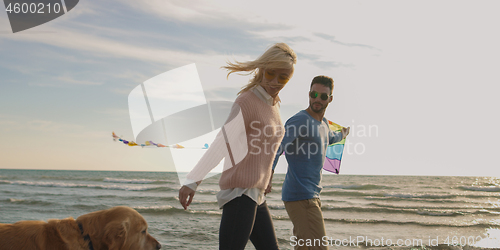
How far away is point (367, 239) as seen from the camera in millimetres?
9172

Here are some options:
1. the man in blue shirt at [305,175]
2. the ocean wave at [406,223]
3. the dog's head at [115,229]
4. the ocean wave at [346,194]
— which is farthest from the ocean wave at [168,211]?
the dog's head at [115,229]

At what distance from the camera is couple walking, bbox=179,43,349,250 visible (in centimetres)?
250

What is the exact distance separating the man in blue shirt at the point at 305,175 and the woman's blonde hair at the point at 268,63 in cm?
97

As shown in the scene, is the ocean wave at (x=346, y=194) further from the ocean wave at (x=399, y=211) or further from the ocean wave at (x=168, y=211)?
the ocean wave at (x=168, y=211)

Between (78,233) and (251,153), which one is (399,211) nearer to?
(251,153)

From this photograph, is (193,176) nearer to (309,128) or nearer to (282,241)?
(309,128)

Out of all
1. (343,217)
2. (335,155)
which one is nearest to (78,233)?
(335,155)

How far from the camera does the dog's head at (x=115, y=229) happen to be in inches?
110

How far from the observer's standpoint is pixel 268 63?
288 centimetres

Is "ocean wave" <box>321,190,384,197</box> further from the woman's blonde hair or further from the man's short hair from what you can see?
the woman's blonde hair

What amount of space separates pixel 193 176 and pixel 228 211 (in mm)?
368

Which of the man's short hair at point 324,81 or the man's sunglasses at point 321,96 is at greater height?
the man's short hair at point 324,81

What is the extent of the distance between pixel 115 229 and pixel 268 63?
173 cm

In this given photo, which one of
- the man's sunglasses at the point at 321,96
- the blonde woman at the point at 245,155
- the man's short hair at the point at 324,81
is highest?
the man's short hair at the point at 324,81
